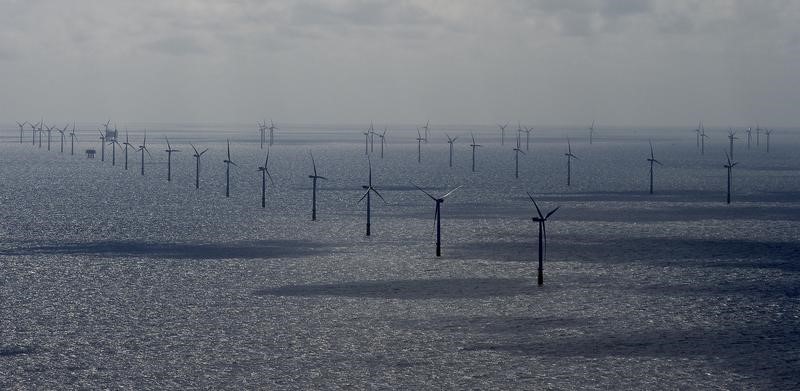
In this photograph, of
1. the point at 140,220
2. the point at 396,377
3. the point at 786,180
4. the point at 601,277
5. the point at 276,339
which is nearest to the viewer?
the point at 396,377

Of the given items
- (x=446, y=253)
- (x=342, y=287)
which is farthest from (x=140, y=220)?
(x=342, y=287)

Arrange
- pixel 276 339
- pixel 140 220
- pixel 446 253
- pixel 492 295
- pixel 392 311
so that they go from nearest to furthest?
pixel 276 339
pixel 392 311
pixel 492 295
pixel 446 253
pixel 140 220

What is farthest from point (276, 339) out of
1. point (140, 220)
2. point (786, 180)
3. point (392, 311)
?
point (786, 180)

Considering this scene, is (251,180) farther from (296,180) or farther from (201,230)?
(201,230)

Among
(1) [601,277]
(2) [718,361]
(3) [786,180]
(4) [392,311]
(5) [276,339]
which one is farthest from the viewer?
(3) [786,180]

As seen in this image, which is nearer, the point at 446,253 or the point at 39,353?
the point at 39,353

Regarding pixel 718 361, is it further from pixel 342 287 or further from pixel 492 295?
pixel 342 287
